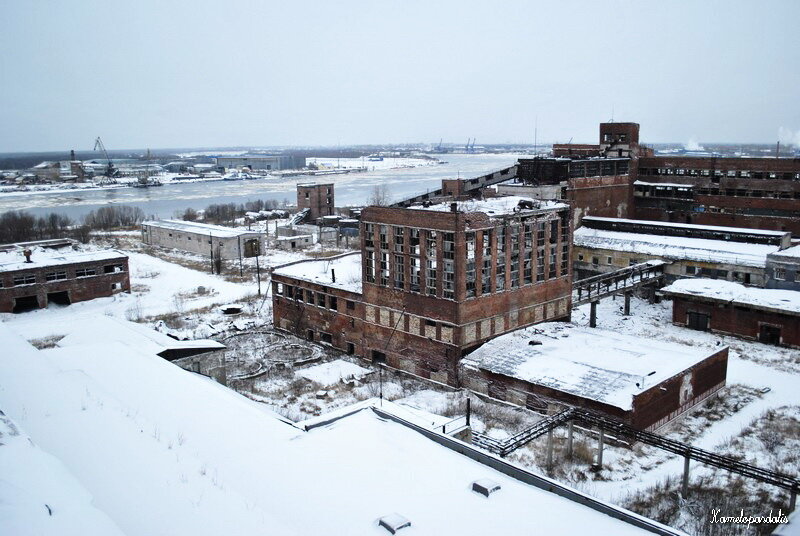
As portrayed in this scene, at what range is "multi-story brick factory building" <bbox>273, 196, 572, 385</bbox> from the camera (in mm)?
27094

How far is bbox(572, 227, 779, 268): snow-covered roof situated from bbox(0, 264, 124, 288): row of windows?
31.1 meters

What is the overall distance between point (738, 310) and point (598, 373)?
14330mm

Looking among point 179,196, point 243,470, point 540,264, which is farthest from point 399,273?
point 179,196

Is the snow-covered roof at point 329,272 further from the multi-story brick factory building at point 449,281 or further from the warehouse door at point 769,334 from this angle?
the warehouse door at point 769,334

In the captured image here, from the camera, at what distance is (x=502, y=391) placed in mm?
25438

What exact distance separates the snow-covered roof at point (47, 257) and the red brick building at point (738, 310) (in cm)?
3658

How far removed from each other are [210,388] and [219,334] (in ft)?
46.4

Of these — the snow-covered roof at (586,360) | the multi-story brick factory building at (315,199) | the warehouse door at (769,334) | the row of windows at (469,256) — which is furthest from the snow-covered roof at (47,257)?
the warehouse door at (769,334)

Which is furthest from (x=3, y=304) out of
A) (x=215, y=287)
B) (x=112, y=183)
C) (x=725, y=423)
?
(x=112, y=183)

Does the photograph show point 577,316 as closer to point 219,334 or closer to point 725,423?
point 725,423

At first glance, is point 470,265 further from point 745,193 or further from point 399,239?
point 745,193

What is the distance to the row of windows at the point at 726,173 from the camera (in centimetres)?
4931

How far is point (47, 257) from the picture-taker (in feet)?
147

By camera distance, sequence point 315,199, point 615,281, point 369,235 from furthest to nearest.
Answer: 1. point 315,199
2. point 615,281
3. point 369,235
